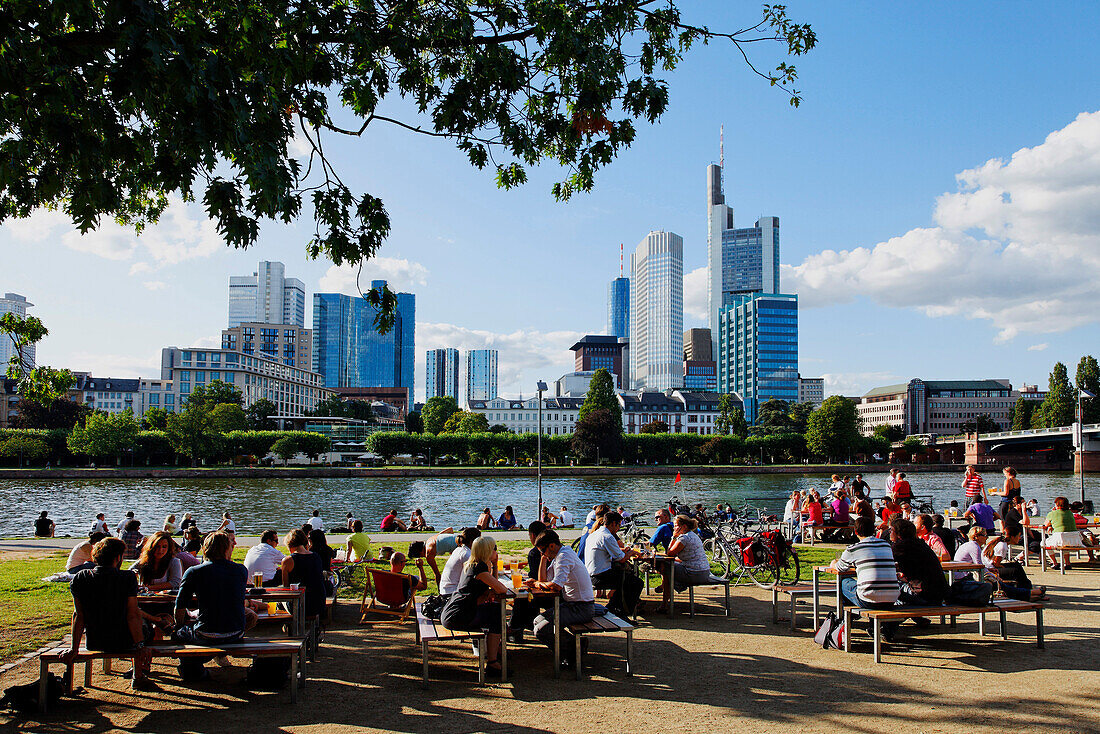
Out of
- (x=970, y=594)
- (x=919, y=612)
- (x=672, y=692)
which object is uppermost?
(x=970, y=594)

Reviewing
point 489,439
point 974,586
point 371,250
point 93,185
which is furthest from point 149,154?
point 489,439

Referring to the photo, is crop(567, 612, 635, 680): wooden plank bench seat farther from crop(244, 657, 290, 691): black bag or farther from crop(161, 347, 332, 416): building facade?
crop(161, 347, 332, 416): building facade

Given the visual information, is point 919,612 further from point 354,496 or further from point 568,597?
point 354,496

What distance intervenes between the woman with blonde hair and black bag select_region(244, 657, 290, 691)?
1600 mm

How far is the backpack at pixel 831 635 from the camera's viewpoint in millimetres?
8863

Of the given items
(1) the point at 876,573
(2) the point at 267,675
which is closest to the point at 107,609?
(2) the point at 267,675

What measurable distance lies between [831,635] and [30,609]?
1069 centimetres

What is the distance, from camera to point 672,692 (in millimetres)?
7320

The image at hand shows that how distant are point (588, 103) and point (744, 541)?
27.5 ft

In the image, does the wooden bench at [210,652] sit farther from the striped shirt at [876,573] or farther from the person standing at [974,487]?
the person standing at [974,487]

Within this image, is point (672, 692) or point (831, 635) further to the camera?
point (831, 635)

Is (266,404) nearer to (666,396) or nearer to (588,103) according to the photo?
(666,396)

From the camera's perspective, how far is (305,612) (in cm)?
873

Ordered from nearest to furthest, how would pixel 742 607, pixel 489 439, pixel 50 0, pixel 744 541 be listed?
pixel 50 0 < pixel 742 607 < pixel 744 541 < pixel 489 439
